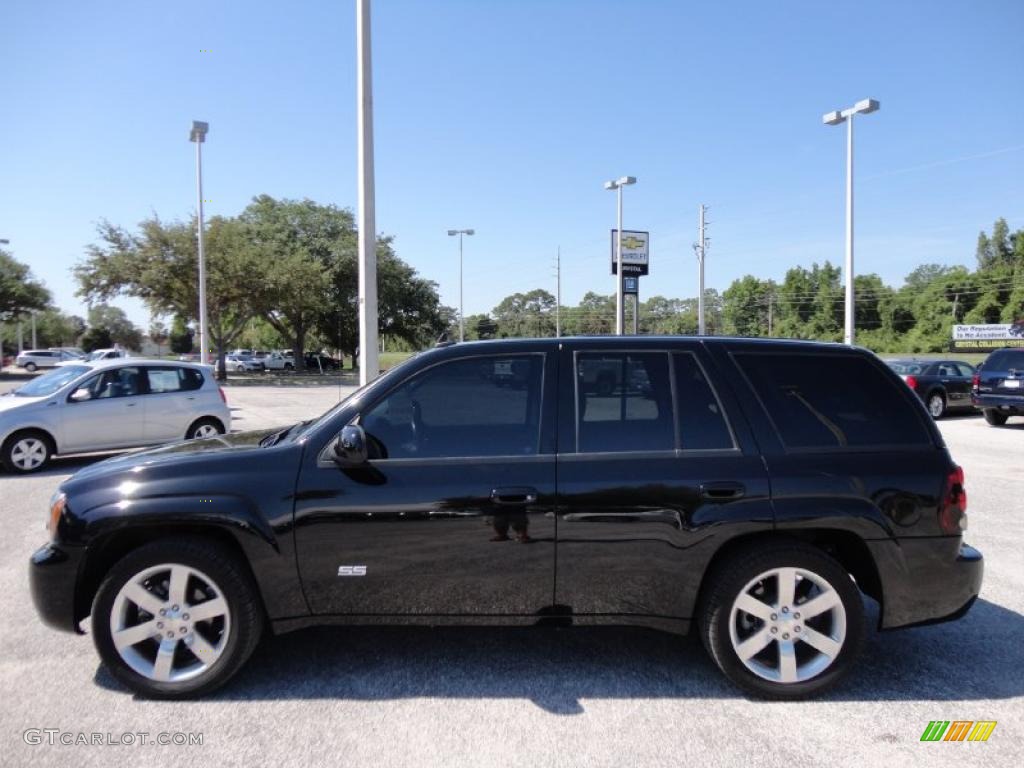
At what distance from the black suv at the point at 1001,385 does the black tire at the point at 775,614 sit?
47.2 ft

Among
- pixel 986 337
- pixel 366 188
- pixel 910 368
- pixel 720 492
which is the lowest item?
pixel 720 492

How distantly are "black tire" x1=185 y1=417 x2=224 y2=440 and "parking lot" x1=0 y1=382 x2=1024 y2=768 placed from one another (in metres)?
6.53

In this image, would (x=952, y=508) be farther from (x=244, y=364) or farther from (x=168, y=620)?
(x=244, y=364)

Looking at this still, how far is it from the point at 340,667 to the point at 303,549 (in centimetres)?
81

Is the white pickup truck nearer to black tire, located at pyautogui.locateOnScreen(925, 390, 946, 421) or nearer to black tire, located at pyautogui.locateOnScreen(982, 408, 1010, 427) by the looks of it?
black tire, located at pyautogui.locateOnScreen(925, 390, 946, 421)

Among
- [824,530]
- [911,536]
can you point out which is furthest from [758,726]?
[911,536]

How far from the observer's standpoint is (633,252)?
3138cm

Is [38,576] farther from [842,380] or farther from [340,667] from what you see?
[842,380]

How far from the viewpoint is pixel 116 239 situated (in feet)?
117

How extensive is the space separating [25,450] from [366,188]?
639 cm

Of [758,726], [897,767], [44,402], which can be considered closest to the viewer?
[897,767]

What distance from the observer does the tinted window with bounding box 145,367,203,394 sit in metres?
10.6
